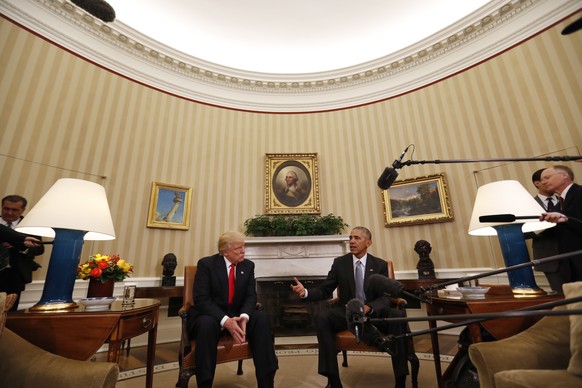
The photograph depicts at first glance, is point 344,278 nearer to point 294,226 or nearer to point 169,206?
point 294,226

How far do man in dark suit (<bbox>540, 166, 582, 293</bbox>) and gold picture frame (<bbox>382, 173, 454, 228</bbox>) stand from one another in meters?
1.99

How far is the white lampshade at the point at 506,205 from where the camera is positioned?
217 cm

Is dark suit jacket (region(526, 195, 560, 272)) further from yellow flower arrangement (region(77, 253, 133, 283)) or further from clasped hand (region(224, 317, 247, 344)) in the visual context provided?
yellow flower arrangement (region(77, 253, 133, 283))

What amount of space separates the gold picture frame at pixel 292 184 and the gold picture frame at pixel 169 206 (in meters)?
1.47

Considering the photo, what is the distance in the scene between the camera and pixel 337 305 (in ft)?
9.69

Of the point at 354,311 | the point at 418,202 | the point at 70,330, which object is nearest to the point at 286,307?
the point at 418,202

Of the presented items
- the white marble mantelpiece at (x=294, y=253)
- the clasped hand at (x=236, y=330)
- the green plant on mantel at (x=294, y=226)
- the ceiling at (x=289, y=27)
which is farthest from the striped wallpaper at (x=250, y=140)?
the clasped hand at (x=236, y=330)

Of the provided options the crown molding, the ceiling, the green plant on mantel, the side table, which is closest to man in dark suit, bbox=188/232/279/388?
the side table

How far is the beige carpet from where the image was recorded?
2.63 meters

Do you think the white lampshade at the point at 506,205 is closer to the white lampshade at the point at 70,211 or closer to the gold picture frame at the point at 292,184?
the white lampshade at the point at 70,211

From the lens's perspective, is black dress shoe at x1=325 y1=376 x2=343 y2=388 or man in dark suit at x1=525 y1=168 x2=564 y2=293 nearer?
black dress shoe at x1=325 y1=376 x2=343 y2=388

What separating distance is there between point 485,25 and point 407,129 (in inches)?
82.2

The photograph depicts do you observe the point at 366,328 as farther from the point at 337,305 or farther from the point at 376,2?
the point at 376,2

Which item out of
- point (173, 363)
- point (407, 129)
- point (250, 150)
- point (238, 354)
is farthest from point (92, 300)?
point (407, 129)
